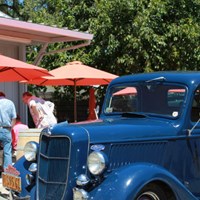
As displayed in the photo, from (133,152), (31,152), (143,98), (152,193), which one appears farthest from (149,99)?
(31,152)

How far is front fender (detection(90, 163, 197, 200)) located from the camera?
3.98 meters

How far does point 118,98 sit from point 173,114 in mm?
1051

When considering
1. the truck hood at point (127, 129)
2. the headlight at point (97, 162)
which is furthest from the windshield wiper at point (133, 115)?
the headlight at point (97, 162)

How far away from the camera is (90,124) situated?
186 inches

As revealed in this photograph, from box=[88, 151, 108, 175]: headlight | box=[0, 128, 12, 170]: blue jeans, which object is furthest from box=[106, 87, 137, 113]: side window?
box=[0, 128, 12, 170]: blue jeans

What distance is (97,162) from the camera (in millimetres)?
4125

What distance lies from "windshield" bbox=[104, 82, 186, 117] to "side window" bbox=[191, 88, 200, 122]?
15 centimetres

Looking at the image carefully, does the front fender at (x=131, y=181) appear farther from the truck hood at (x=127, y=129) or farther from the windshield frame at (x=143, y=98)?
the windshield frame at (x=143, y=98)

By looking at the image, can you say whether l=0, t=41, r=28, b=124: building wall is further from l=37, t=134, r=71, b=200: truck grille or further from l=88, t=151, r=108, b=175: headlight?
l=88, t=151, r=108, b=175: headlight

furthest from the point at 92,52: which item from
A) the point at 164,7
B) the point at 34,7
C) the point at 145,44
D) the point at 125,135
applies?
the point at 125,135

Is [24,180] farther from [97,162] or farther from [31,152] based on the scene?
[97,162]

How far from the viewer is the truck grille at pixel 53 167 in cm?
434

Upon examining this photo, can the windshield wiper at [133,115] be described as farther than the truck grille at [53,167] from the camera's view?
Yes

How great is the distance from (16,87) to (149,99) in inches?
257
